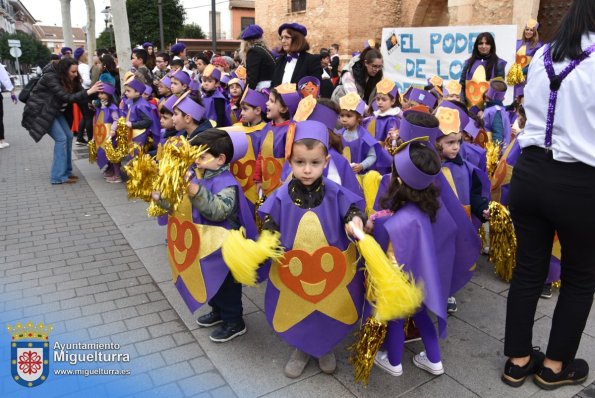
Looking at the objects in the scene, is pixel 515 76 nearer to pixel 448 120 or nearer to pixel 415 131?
pixel 448 120

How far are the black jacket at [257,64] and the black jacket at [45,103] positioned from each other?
111 inches

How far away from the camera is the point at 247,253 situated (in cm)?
264

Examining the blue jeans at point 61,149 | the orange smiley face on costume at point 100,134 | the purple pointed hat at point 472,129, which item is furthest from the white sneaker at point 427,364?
the blue jeans at point 61,149

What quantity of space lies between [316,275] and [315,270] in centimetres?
3

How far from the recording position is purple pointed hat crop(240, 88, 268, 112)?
4.93 meters

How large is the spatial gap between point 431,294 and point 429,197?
524 mm

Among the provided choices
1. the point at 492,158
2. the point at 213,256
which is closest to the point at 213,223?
the point at 213,256

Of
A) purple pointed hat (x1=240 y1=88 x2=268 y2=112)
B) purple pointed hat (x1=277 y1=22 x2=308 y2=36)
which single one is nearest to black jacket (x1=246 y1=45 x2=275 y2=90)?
purple pointed hat (x1=277 y1=22 x2=308 y2=36)

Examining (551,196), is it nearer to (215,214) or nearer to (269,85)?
(215,214)

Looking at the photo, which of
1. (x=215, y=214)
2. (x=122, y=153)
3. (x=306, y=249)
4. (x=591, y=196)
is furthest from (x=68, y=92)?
(x=591, y=196)

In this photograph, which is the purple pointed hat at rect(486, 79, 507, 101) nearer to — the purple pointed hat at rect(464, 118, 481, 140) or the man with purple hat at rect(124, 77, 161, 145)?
the purple pointed hat at rect(464, 118, 481, 140)

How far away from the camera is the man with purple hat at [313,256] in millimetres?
2801

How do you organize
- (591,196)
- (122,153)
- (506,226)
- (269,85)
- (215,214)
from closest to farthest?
1. (591,196)
2. (215,214)
3. (506,226)
4. (269,85)
5. (122,153)

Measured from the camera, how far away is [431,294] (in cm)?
267
